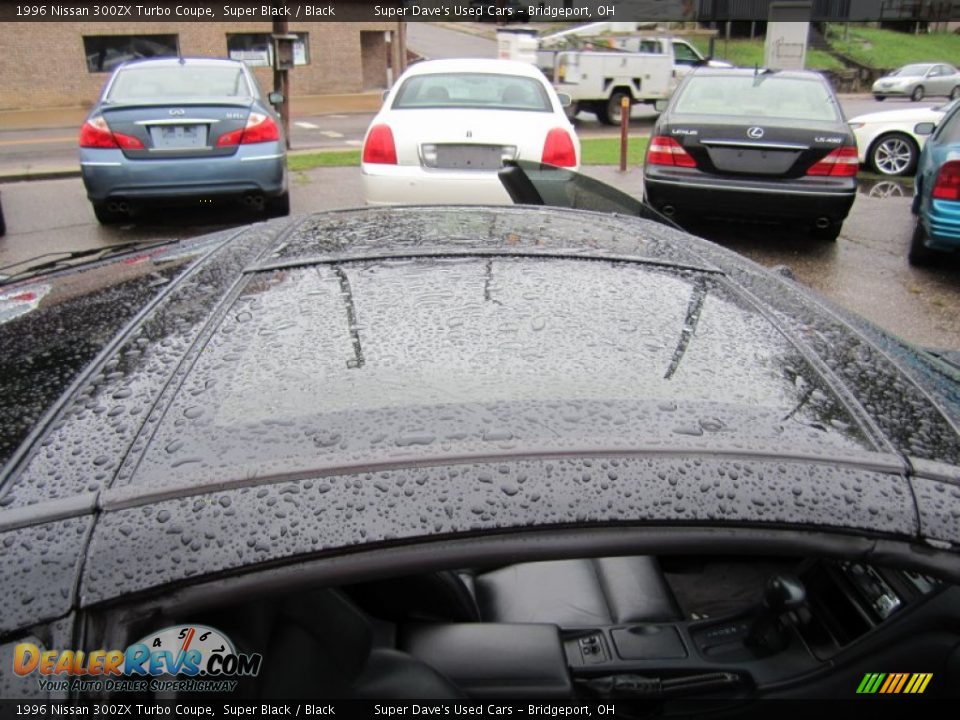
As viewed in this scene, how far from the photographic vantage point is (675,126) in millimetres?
7129

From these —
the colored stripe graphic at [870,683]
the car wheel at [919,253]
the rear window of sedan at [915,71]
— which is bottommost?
the car wheel at [919,253]

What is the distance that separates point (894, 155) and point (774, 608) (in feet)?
39.2

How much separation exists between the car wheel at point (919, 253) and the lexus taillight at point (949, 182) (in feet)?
2.43

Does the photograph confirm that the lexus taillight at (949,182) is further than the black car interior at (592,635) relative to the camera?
Yes

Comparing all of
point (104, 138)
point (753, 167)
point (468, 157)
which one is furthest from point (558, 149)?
point (104, 138)

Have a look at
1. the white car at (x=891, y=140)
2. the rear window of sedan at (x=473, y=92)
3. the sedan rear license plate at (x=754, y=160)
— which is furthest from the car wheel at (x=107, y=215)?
the white car at (x=891, y=140)

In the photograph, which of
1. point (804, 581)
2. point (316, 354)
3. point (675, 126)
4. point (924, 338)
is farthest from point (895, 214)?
point (316, 354)

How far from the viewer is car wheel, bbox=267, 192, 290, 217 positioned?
8102 mm

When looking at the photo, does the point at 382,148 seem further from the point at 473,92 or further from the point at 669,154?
the point at 669,154

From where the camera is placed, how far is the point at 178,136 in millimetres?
7320

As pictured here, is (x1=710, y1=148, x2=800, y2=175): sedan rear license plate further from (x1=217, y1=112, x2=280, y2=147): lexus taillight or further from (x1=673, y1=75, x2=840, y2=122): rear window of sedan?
(x1=217, y1=112, x2=280, y2=147): lexus taillight

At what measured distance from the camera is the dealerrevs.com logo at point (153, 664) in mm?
993

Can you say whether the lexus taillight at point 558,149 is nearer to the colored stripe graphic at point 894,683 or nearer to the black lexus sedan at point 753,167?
the black lexus sedan at point 753,167

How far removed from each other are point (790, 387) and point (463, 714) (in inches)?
32.1
